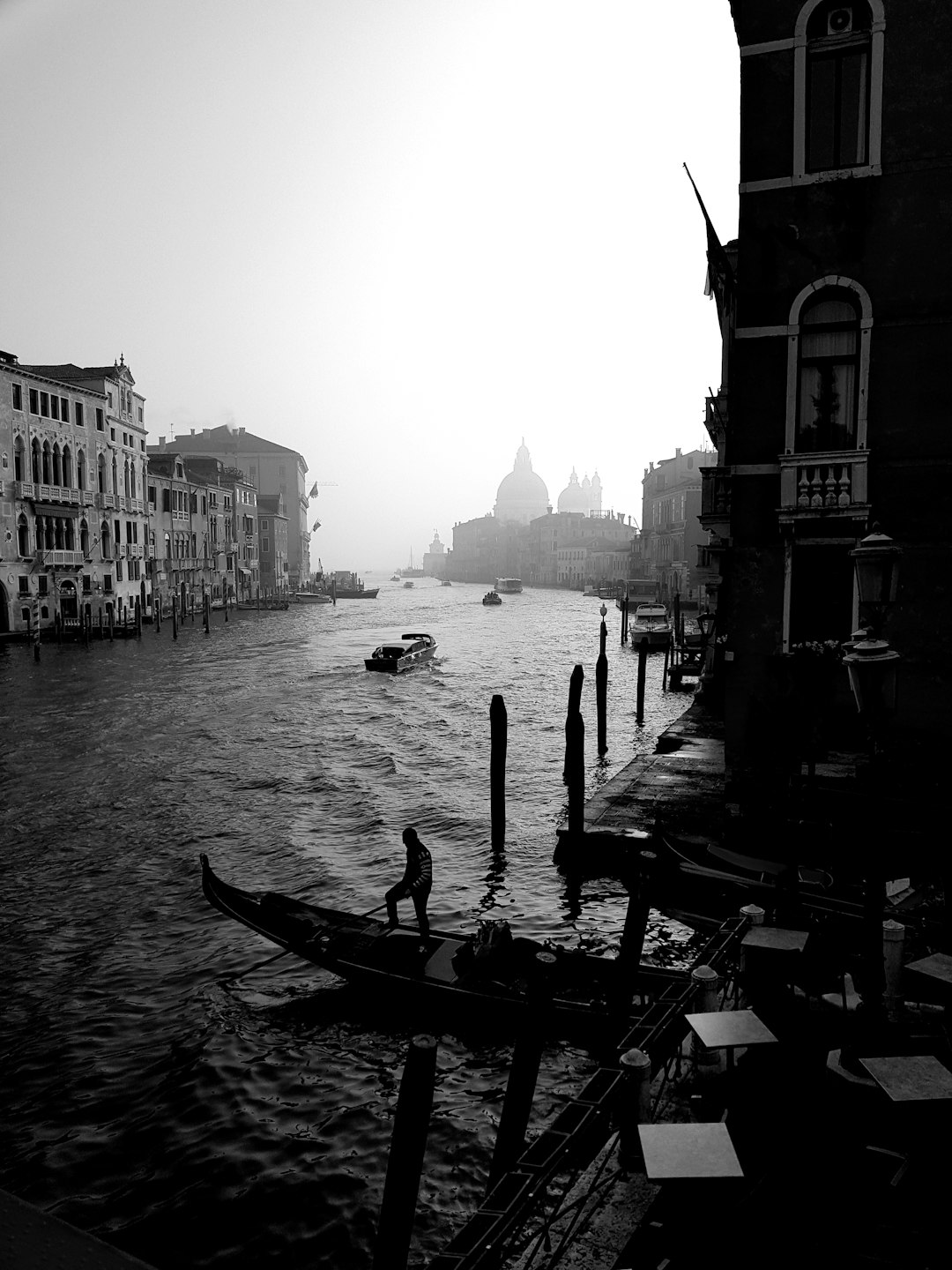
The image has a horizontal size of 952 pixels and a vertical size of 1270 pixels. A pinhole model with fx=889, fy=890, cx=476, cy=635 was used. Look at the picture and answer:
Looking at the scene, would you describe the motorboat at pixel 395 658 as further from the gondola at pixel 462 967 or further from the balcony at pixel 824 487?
the gondola at pixel 462 967

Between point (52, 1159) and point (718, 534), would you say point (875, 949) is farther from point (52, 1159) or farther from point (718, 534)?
point (718, 534)

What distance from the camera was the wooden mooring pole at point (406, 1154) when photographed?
437 centimetres

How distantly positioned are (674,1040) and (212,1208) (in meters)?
3.57

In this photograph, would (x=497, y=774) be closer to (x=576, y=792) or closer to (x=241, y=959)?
(x=576, y=792)

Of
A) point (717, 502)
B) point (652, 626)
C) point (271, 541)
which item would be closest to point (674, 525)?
point (652, 626)

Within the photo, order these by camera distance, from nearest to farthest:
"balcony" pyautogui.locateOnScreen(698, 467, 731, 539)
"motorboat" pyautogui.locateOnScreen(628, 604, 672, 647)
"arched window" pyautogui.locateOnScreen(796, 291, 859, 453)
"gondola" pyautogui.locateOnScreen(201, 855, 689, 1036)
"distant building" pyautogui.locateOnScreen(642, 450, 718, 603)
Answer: "gondola" pyautogui.locateOnScreen(201, 855, 689, 1036) → "arched window" pyautogui.locateOnScreen(796, 291, 859, 453) → "balcony" pyautogui.locateOnScreen(698, 467, 731, 539) → "motorboat" pyautogui.locateOnScreen(628, 604, 672, 647) → "distant building" pyautogui.locateOnScreen(642, 450, 718, 603)

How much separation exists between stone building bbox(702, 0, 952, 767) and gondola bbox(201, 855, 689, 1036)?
16.5 ft

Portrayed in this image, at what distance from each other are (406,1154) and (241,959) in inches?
259

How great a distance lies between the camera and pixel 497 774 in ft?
48.0

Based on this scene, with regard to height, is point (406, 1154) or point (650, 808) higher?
point (406, 1154)

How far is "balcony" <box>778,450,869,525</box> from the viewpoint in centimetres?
1098

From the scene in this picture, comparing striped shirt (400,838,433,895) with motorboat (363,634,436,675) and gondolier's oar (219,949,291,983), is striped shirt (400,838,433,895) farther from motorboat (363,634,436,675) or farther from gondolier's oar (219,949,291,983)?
motorboat (363,634,436,675)

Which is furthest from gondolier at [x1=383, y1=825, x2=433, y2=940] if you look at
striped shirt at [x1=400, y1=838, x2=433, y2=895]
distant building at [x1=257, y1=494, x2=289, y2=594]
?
distant building at [x1=257, y1=494, x2=289, y2=594]

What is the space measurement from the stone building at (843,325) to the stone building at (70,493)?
39.8 metres
